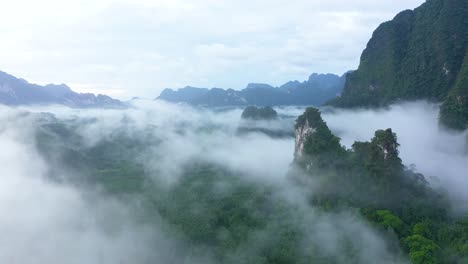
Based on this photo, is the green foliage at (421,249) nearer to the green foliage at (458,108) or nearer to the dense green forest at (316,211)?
the dense green forest at (316,211)

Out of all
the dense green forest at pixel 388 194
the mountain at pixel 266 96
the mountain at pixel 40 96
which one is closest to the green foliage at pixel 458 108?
the dense green forest at pixel 388 194

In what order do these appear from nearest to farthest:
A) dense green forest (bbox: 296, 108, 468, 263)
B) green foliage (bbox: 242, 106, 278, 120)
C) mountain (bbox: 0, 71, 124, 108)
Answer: dense green forest (bbox: 296, 108, 468, 263), green foliage (bbox: 242, 106, 278, 120), mountain (bbox: 0, 71, 124, 108)

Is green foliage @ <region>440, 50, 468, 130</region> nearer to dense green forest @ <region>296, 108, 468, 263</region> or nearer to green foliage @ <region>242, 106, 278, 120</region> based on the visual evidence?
dense green forest @ <region>296, 108, 468, 263</region>

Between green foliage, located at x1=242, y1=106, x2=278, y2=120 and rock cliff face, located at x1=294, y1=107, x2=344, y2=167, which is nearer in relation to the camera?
rock cliff face, located at x1=294, y1=107, x2=344, y2=167

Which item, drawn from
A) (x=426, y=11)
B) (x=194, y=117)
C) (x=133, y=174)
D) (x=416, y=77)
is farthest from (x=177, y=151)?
(x=194, y=117)

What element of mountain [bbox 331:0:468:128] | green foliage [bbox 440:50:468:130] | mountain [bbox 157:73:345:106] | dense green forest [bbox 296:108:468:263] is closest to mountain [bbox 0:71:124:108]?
mountain [bbox 157:73:345:106]

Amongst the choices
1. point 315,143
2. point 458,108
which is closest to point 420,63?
point 458,108
